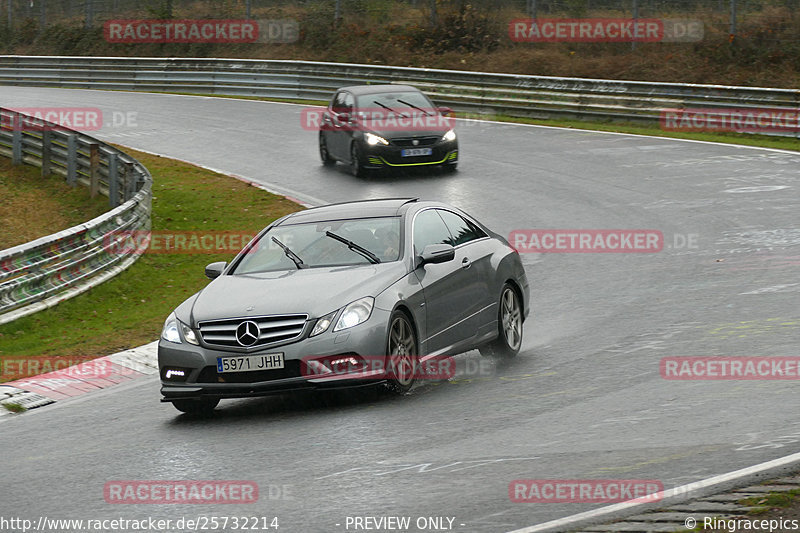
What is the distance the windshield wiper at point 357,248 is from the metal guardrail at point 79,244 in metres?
4.99

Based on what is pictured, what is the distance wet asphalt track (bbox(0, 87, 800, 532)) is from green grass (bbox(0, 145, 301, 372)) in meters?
2.41

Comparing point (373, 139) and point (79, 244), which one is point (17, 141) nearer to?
point (373, 139)

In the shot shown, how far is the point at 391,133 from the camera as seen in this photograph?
24.0m

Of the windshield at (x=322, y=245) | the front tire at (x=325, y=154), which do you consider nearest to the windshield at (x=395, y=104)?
the front tire at (x=325, y=154)

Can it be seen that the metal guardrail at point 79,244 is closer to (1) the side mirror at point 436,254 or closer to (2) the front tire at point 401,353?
(1) the side mirror at point 436,254

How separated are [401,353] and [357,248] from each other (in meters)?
1.19

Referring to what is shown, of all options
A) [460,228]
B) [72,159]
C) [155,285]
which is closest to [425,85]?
[72,159]

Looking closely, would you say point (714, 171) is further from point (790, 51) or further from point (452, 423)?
point (452, 423)

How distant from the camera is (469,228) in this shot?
11625 millimetres

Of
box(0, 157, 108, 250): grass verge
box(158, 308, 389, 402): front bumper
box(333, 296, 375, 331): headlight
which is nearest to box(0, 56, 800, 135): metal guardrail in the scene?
box(0, 157, 108, 250): grass verge

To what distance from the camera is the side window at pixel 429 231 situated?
1059 centimetres

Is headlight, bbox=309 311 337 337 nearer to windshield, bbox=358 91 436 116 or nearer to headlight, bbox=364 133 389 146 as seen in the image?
headlight, bbox=364 133 389 146

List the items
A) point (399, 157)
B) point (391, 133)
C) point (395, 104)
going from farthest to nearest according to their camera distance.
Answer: point (395, 104) → point (391, 133) → point (399, 157)

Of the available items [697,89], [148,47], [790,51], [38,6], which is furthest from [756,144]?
[38,6]
